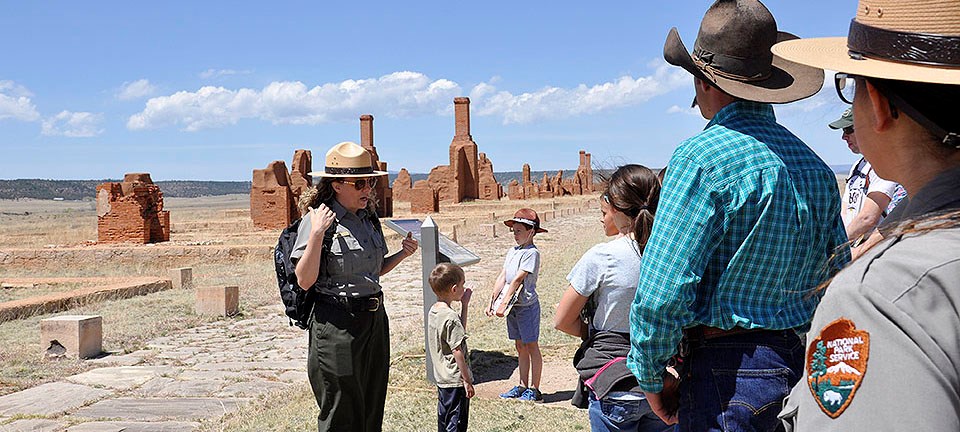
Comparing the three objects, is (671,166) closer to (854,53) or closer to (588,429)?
(854,53)

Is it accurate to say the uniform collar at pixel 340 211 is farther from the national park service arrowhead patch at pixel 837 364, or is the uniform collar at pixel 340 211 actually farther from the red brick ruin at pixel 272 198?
the red brick ruin at pixel 272 198

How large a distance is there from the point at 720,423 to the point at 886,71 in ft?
4.27

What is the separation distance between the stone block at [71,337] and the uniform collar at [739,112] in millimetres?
7864

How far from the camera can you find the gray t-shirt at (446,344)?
5184 millimetres

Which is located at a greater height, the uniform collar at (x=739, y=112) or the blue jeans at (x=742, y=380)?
the uniform collar at (x=739, y=112)

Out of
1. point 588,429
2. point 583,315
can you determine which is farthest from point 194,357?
point 583,315

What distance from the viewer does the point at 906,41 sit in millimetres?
1313

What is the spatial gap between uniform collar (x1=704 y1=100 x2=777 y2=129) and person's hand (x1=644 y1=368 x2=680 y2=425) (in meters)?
0.78

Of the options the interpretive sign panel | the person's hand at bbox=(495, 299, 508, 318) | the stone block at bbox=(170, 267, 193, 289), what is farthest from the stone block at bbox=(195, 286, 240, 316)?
the person's hand at bbox=(495, 299, 508, 318)

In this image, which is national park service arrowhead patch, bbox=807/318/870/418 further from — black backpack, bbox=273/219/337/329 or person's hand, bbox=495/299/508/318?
person's hand, bbox=495/299/508/318

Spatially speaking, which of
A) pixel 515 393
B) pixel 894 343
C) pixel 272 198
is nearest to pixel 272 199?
pixel 272 198

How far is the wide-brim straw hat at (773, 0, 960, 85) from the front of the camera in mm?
1270

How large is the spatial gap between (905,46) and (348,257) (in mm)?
3330

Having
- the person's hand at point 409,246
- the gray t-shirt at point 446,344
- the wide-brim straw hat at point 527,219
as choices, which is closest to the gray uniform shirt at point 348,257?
the person's hand at point 409,246
